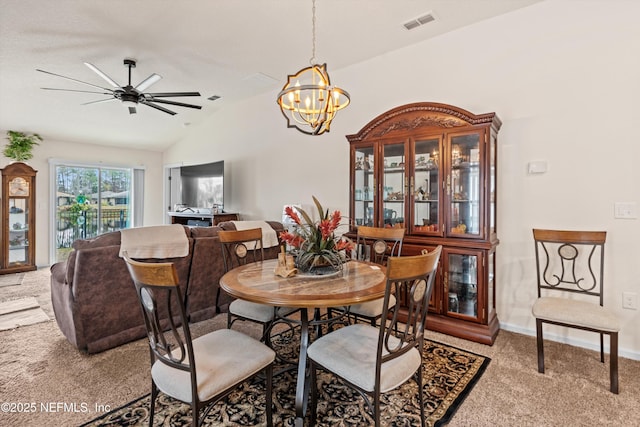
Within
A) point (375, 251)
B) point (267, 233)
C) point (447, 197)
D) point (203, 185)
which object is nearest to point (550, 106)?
point (447, 197)

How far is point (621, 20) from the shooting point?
2.51 m

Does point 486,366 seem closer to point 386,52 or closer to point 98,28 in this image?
point 386,52

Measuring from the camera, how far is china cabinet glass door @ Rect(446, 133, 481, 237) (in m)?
2.89

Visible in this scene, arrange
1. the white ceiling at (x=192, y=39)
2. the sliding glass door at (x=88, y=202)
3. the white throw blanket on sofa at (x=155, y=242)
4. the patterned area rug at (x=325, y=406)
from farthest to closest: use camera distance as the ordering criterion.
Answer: the sliding glass door at (x=88, y=202), the white ceiling at (x=192, y=39), the white throw blanket on sofa at (x=155, y=242), the patterned area rug at (x=325, y=406)

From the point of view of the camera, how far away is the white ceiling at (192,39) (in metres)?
2.95

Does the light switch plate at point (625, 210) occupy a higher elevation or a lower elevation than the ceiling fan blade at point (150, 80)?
lower

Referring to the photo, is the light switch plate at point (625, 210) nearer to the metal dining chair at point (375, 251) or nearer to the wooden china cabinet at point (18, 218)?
the metal dining chair at point (375, 251)

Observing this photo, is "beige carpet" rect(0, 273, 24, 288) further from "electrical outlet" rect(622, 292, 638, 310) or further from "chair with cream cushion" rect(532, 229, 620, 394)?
"electrical outlet" rect(622, 292, 638, 310)

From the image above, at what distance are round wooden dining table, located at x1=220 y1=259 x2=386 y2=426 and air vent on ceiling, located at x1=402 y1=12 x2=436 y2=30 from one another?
2613 mm

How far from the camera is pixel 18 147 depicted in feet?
17.6

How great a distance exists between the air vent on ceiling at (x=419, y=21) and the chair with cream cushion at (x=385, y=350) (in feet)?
8.75

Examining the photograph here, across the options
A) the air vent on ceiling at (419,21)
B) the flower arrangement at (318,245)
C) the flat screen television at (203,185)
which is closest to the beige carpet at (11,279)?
the flat screen television at (203,185)

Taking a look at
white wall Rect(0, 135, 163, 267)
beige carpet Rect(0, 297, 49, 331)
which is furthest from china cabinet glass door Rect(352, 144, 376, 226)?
white wall Rect(0, 135, 163, 267)

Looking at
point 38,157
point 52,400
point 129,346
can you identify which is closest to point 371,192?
point 129,346
